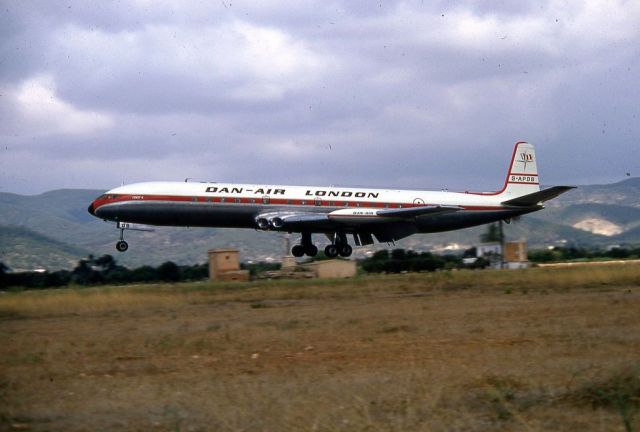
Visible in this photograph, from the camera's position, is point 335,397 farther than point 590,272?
No

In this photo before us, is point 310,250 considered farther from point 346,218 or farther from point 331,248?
point 346,218

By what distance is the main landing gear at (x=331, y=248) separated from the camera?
1885 inches

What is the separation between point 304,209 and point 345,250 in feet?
15.9

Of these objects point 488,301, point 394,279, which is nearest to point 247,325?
point 488,301

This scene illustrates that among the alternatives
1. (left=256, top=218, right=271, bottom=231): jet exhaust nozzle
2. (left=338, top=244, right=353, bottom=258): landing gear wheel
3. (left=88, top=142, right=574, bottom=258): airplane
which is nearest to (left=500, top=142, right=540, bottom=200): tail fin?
(left=88, top=142, right=574, bottom=258): airplane

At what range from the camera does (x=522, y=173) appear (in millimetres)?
53938

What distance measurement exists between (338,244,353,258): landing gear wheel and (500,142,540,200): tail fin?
10572 millimetres

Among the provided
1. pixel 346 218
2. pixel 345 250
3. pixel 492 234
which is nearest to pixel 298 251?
pixel 345 250

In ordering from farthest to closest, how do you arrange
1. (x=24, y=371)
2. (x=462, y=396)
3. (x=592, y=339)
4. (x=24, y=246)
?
(x=24, y=246)
(x=592, y=339)
(x=24, y=371)
(x=462, y=396)

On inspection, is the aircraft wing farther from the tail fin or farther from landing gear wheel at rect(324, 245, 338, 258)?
the tail fin

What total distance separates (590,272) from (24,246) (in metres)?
173

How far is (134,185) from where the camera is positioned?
147 feet

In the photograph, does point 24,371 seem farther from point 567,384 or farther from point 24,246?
point 24,246

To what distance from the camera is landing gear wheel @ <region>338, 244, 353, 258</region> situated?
4856cm
